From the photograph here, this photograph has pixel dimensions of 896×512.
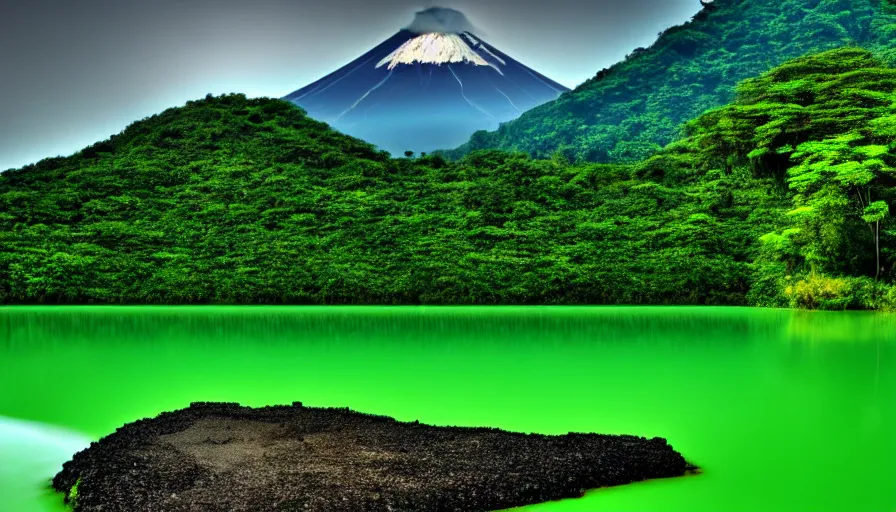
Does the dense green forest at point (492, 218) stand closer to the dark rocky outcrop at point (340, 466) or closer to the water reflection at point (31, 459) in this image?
the water reflection at point (31, 459)

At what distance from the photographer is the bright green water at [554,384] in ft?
15.0

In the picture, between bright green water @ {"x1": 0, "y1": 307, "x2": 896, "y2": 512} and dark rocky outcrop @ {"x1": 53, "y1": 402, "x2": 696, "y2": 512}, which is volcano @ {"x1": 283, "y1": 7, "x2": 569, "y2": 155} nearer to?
bright green water @ {"x1": 0, "y1": 307, "x2": 896, "y2": 512}

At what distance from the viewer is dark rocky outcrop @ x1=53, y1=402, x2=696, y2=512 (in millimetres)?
4008

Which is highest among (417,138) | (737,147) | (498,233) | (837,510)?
(417,138)

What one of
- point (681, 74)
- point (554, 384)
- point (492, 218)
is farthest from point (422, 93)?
point (554, 384)

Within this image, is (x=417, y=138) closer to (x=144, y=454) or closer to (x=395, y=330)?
(x=395, y=330)

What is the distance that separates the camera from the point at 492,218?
72.8 feet

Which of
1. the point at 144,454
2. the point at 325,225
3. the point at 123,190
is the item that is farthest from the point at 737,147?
the point at 144,454

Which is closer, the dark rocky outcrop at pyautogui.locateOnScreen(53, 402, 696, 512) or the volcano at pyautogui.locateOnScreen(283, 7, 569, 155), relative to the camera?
the dark rocky outcrop at pyautogui.locateOnScreen(53, 402, 696, 512)

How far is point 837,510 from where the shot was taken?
13.0ft

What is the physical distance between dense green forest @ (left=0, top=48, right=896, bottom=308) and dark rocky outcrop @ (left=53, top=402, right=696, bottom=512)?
1359 cm

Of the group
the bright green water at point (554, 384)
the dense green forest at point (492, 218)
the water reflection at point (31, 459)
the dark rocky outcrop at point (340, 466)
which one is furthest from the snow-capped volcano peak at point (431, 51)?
the dark rocky outcrop at point (340, 466)

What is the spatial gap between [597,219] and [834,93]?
676 cm

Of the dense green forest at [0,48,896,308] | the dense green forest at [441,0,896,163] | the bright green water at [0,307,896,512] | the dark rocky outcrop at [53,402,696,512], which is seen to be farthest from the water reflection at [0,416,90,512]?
the dense green forest at [441,0,896,163]
